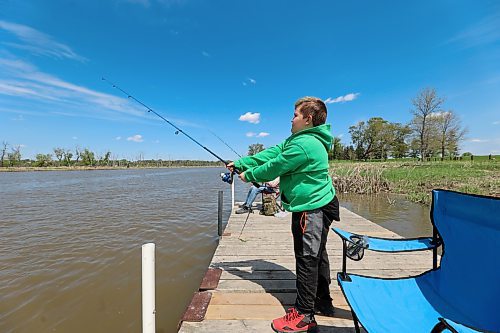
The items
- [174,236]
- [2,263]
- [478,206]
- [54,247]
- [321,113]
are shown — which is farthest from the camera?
[174,236]

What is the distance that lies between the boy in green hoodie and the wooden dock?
0.87ft

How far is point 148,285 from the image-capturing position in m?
1.68

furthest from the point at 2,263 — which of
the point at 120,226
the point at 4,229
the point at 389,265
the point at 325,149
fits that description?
the point at 389,265

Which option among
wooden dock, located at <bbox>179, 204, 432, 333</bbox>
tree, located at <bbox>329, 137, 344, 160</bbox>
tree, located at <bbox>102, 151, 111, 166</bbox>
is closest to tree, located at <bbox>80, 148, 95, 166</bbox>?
tree, located at <bbox>102, 151, 111, 166</bbox>

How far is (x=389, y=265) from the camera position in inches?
137

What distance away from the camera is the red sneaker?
2.02 metres

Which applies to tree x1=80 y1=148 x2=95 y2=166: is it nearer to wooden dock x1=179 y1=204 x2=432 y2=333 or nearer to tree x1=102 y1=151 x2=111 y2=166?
tree x1=102 y1=151 x2=111 y2=166

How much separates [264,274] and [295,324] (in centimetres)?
123

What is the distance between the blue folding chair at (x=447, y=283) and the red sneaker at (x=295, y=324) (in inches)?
17.4

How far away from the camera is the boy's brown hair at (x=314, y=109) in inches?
84.3

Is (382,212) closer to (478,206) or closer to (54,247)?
(478,206)

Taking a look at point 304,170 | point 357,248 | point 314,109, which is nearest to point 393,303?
point 357,248

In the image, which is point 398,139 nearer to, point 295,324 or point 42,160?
point 295,324

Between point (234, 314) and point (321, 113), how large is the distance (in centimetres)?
197
